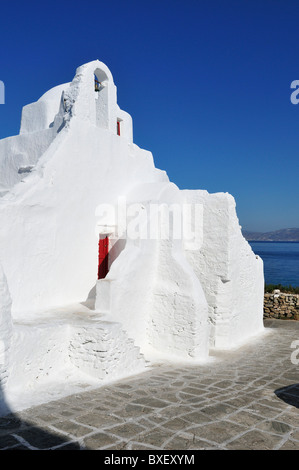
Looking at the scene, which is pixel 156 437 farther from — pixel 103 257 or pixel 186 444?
pixel 103 257

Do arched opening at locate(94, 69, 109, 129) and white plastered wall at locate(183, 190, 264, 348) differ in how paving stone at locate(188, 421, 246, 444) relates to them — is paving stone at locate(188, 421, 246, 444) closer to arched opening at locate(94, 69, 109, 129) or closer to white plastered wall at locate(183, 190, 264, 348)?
white plastered wall at locate(183, 190, 264, 348)

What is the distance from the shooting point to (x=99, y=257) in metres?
9.41

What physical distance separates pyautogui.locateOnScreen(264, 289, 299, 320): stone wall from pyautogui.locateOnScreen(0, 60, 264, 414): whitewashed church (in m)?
4.09

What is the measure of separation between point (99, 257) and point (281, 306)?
885 cm

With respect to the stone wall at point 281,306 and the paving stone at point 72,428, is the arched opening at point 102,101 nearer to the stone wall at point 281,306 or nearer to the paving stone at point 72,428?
the paving stone at point 72,428

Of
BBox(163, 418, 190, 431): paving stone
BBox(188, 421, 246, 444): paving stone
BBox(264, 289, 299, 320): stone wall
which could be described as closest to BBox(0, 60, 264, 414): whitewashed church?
BBox(163, 418, 190, 431): paving stone

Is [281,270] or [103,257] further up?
[103,257]

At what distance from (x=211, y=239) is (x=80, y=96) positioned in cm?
457

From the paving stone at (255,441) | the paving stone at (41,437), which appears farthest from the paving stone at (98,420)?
the paving stone at (255,441)

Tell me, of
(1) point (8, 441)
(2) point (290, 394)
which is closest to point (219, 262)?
(2) point (290, 394)

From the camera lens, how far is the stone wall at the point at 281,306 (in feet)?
49.9

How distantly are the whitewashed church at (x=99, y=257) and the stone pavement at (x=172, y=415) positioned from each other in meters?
0.63
